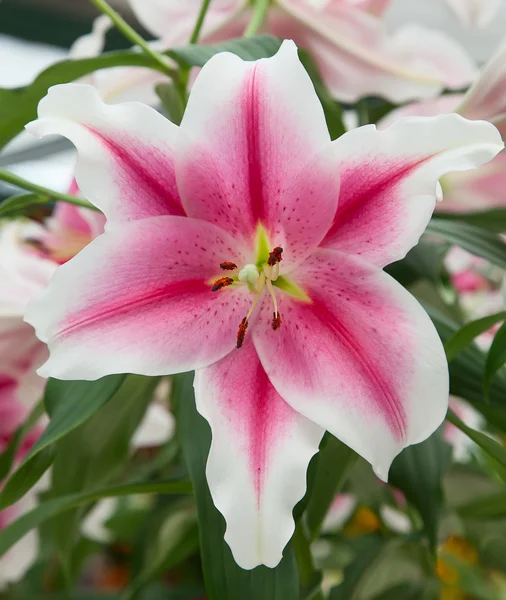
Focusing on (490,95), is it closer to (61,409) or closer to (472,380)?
(472,380)

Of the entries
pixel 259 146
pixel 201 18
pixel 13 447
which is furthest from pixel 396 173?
pixel 13 447

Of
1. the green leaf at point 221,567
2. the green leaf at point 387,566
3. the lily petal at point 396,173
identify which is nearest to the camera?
the lily petal at point 396,173

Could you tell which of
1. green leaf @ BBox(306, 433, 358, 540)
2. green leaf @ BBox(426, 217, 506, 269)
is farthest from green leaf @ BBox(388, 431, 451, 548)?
green leaf @ BBox(426, 217, 506, 269)

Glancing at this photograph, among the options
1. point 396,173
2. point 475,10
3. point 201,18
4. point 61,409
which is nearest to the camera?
point 396,173

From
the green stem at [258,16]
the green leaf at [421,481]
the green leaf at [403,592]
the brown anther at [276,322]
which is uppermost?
the green stem at [258,16]

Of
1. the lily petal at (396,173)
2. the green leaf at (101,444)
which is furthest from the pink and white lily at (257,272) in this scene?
the green leaf at (101,444)

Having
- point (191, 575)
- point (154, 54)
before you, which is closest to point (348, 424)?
point (154, 54)

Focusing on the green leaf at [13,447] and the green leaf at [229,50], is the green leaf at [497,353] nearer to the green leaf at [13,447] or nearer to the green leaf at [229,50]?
the green leaf at [229,50]
